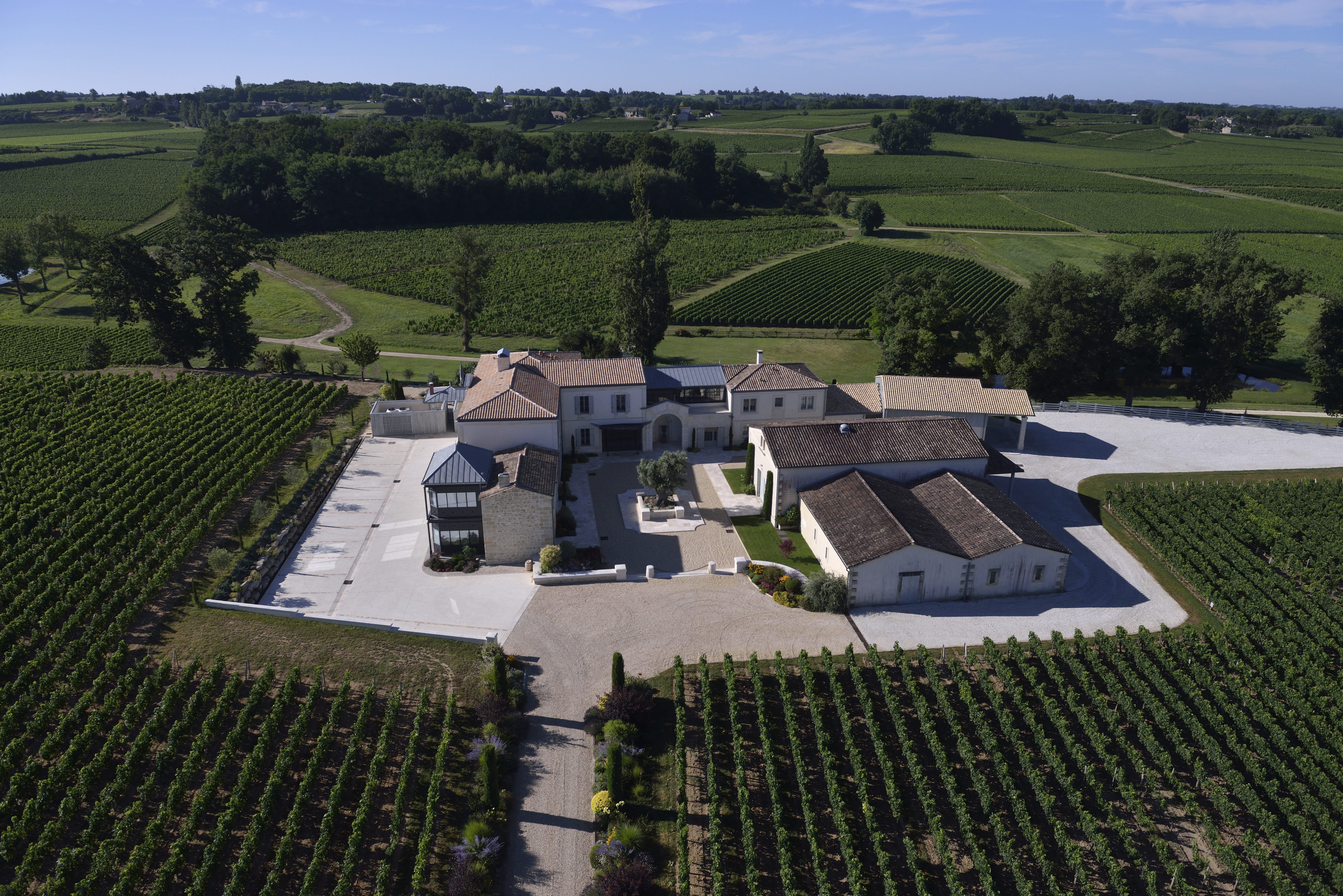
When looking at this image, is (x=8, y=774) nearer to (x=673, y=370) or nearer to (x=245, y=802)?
(x=245, y=802)

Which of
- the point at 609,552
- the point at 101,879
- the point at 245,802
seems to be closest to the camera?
the point at 101,879

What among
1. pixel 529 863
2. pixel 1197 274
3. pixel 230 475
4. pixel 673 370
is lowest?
pixel 529 863

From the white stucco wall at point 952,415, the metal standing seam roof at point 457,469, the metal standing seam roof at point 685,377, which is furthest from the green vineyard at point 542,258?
the metal standing seam roof at point 457,469

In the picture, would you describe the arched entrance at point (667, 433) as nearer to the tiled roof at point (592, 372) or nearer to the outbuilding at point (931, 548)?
the tiled roof at point (592, 372)

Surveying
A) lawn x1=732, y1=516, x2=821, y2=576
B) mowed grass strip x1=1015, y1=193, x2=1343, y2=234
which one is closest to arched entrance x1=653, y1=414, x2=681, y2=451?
lawn x1=732, y1=516, x2=821, y2=576

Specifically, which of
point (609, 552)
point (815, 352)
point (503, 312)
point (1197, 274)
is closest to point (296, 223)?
point (503, 312)

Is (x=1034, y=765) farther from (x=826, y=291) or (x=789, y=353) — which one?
(x=826, y=291)
